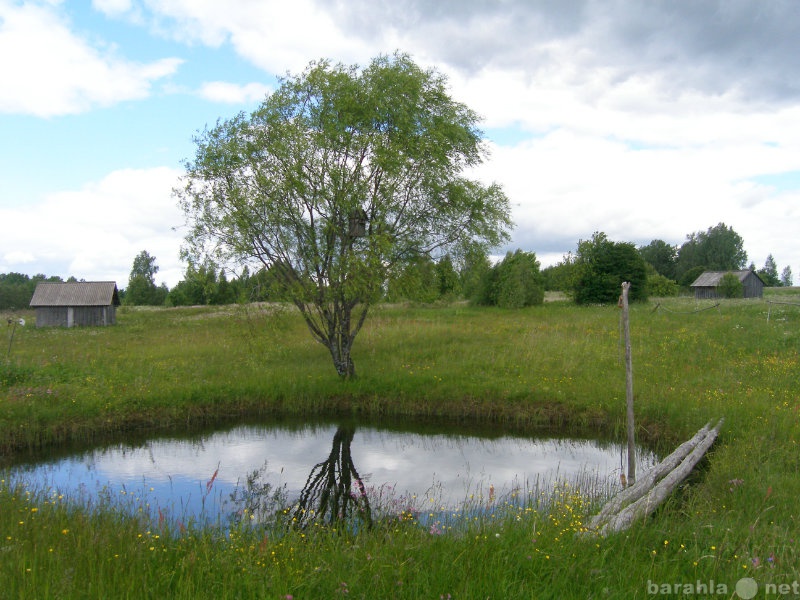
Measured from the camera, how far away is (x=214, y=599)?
16.0 feet

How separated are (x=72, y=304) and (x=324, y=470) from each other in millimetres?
36902

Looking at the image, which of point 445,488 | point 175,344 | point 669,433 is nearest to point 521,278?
point 175,344

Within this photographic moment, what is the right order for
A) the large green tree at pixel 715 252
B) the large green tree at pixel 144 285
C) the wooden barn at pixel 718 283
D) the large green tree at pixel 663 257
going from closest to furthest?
the wooden barn at pixel 718 283
the large green tree at pixel 144 285
the large green tree at pixel 715 252
the large green tree at pixel 663 257

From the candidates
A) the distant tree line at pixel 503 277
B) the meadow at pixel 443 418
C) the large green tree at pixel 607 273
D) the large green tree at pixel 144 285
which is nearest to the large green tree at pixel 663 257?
the distant tree line at pixel 503 277

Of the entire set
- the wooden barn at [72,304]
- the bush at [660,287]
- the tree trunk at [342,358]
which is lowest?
the tree trunk at [342,358]

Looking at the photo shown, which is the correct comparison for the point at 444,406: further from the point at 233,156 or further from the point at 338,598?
the point at 338,598

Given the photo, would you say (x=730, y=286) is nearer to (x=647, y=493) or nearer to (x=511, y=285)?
(x=511, y=285)

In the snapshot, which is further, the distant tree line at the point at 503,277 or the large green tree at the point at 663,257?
the large green tree at the point at 663,257

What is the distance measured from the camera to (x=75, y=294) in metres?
42.0

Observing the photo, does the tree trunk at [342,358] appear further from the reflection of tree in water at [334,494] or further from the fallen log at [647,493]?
the fallen log at [647,493]

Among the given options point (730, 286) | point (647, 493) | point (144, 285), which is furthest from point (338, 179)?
point (144, 285)
